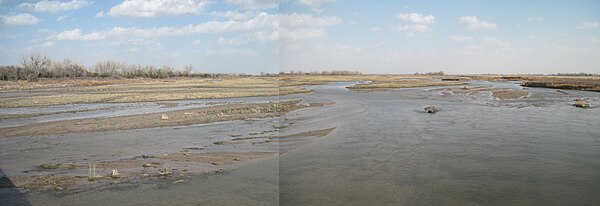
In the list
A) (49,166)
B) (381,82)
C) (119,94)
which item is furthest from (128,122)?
(381,82)

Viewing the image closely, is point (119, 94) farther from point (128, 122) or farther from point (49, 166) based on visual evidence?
point (49, 166)

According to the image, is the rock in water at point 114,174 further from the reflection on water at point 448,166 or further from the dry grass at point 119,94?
the dry grass at point 119,94

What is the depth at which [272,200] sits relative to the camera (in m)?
7.72

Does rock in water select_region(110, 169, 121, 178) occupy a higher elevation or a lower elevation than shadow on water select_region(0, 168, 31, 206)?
higher

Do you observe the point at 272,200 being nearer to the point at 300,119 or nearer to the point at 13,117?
the point at 300,119

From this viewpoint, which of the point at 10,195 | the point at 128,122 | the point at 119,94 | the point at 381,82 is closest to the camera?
the point at 10,195

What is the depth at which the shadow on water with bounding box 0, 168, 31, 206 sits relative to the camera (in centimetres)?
748

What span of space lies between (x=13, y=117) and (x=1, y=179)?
16708 millimetres

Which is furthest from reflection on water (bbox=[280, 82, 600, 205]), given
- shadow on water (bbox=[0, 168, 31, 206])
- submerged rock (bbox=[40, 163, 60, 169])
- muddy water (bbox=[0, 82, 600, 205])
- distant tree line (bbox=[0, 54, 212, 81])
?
distant tree line (bbox=[0, 54, 212, 81])

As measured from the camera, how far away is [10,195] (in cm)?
794

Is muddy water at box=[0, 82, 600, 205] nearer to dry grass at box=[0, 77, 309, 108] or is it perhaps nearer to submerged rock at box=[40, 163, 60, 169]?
submerged rock at box=[40, 163, 60, 169]

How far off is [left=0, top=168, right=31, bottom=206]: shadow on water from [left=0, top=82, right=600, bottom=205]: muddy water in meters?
0.07

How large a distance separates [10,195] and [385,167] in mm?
8653

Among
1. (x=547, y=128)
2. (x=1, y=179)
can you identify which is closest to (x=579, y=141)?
(x=547, y=128)
